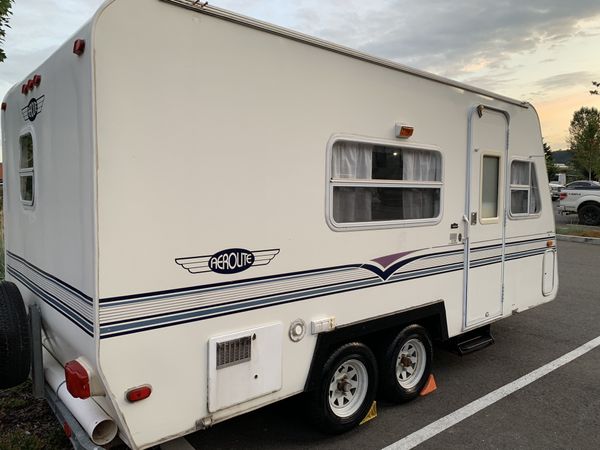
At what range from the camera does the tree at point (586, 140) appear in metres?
23.8

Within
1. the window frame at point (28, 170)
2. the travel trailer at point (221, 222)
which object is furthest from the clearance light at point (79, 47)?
the window frame at point (28, 170)

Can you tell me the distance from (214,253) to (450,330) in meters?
2.53

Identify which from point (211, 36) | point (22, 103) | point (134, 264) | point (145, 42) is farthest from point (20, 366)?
point (211, 36)

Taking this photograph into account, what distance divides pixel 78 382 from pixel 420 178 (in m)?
2.88

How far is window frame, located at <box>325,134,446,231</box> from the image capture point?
323cm

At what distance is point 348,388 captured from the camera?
11.6 ft

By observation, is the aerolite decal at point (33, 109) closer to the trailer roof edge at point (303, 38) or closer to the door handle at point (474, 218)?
the trailer roof edge at point (303, 38)

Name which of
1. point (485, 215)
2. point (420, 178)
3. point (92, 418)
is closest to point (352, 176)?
point (420, 178)

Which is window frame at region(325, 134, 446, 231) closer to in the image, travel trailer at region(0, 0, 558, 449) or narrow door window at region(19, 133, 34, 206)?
travel trailer at region(0, 0, 558, 449)

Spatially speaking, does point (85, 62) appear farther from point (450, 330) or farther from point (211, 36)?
point (450, 330)

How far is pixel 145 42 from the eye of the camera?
239cm

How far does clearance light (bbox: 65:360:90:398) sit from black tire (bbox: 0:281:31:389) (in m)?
0.73

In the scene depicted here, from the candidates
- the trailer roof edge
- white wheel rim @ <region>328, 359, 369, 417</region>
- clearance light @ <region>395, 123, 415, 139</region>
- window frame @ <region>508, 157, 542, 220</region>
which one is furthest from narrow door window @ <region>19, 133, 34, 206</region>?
window frame @ <region>508, 157, 542, 220</region>

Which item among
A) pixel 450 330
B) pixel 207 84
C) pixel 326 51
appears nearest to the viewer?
pixel 207 84
